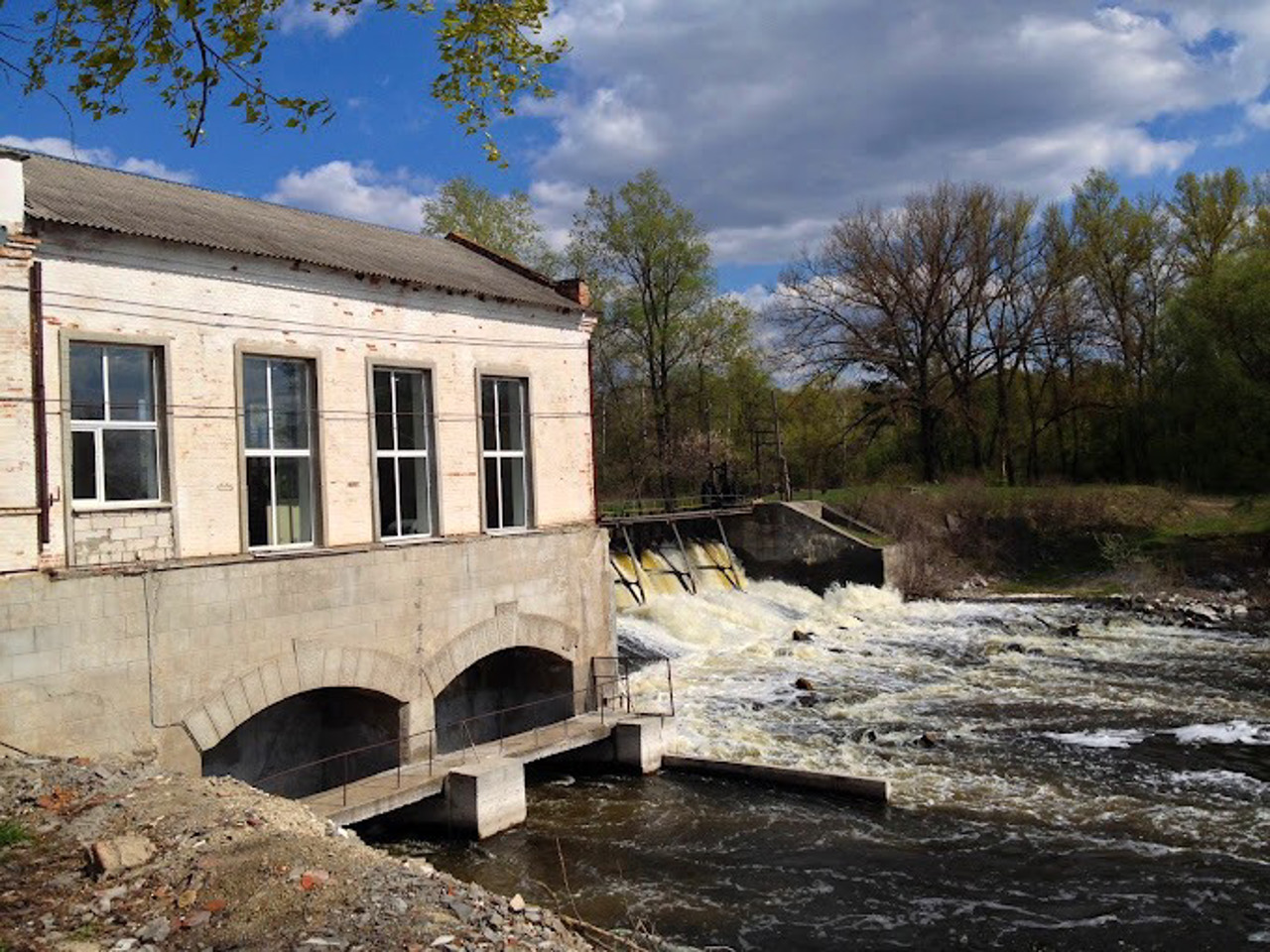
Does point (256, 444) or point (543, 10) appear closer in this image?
point (543, 10)

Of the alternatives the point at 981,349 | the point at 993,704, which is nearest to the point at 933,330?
the point at 981,349

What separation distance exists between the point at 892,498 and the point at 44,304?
101 ft

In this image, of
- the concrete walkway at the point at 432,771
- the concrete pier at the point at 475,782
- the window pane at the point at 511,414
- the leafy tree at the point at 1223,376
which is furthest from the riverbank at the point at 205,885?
the leafy tree at the point at 1223,376

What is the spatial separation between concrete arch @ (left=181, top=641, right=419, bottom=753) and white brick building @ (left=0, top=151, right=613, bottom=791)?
0.03 metres

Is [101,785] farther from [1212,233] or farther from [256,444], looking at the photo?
[1212,233]

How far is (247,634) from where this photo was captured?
12.1 m

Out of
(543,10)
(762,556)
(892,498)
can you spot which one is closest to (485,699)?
(543,10)

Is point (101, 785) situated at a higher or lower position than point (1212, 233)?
lower

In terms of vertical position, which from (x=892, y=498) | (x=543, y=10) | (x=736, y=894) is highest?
(x=543, y=10)

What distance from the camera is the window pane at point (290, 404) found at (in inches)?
514

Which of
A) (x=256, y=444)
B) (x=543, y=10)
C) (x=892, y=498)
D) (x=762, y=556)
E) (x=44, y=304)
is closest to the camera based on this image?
(x=543, y=10)

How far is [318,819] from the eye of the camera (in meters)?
9.68

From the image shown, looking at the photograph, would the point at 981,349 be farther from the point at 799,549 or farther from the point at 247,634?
the point at 247,634

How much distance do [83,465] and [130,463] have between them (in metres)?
0.51
